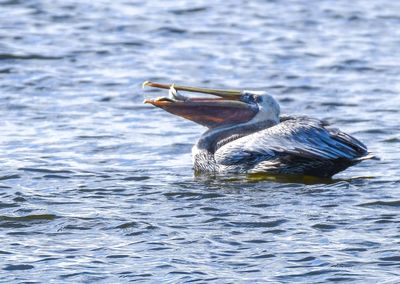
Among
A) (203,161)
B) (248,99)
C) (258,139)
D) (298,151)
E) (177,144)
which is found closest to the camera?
(298,151)

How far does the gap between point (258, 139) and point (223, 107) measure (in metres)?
0.67

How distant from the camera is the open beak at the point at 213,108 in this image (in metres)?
9.48

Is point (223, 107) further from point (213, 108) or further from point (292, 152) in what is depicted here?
point (292, 152)

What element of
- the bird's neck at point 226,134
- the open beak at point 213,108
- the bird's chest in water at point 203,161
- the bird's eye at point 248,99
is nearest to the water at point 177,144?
the bird's chest in water at point 203,161

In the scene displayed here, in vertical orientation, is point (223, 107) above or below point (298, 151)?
above

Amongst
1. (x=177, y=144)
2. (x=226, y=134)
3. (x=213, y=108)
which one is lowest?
(x=177, y=144)

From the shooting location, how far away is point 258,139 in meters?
9.01

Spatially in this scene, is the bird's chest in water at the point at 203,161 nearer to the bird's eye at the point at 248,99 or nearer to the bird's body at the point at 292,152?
the bird's body at the point at 292,152

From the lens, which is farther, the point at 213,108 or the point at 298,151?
the point at 213,108

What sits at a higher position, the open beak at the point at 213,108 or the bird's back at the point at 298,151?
the open beak at the point at 213,108

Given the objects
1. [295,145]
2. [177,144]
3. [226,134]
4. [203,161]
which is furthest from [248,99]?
[295,145]

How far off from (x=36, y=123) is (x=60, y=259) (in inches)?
163

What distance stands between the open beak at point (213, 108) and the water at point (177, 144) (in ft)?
1.28

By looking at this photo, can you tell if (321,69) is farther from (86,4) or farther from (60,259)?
(60,259)
